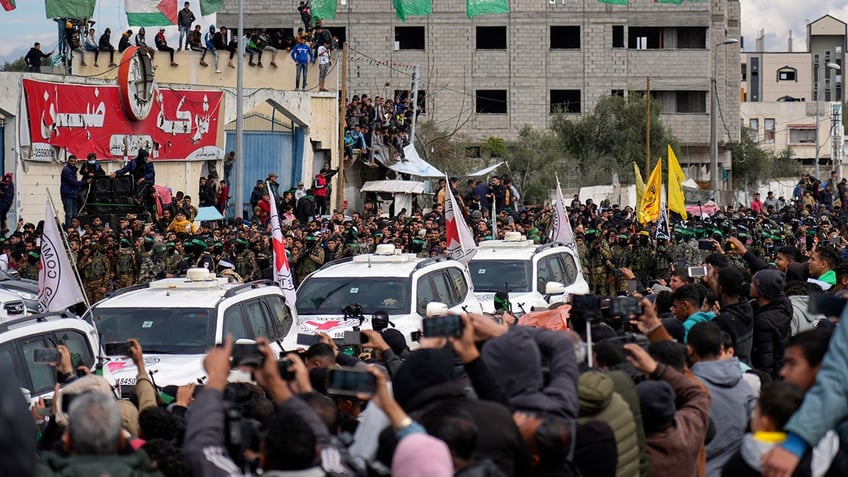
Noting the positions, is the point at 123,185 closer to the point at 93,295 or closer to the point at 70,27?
the point at 93,295

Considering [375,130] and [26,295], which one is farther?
[375,130]

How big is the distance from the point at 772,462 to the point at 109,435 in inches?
95.8

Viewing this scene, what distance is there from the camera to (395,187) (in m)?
40.0

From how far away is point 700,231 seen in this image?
2400 cm

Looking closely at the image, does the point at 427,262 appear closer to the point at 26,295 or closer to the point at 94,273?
the point at 26,295

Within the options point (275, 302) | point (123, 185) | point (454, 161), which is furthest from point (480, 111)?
point (275, 302)

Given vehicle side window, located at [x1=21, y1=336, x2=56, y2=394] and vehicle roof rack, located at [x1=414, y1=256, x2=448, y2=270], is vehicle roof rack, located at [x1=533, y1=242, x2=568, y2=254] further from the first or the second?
vehicle side window, located at [x1=21, y1=336, x2=56, y2=394]

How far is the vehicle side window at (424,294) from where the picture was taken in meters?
15.0

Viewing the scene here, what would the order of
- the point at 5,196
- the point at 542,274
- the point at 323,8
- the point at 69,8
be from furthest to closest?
the point at 323,8, the point at 69,8, the point at 5,196, the point at 542,274

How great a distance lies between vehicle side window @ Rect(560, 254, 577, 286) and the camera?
19241 mm

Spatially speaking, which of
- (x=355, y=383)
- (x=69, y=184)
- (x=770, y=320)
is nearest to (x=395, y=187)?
(x=69, y=184)

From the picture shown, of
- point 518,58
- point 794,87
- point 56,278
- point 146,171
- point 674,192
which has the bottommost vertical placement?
point 56,278

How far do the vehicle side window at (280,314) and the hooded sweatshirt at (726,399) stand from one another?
6344mm

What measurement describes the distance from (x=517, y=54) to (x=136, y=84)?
114ft
